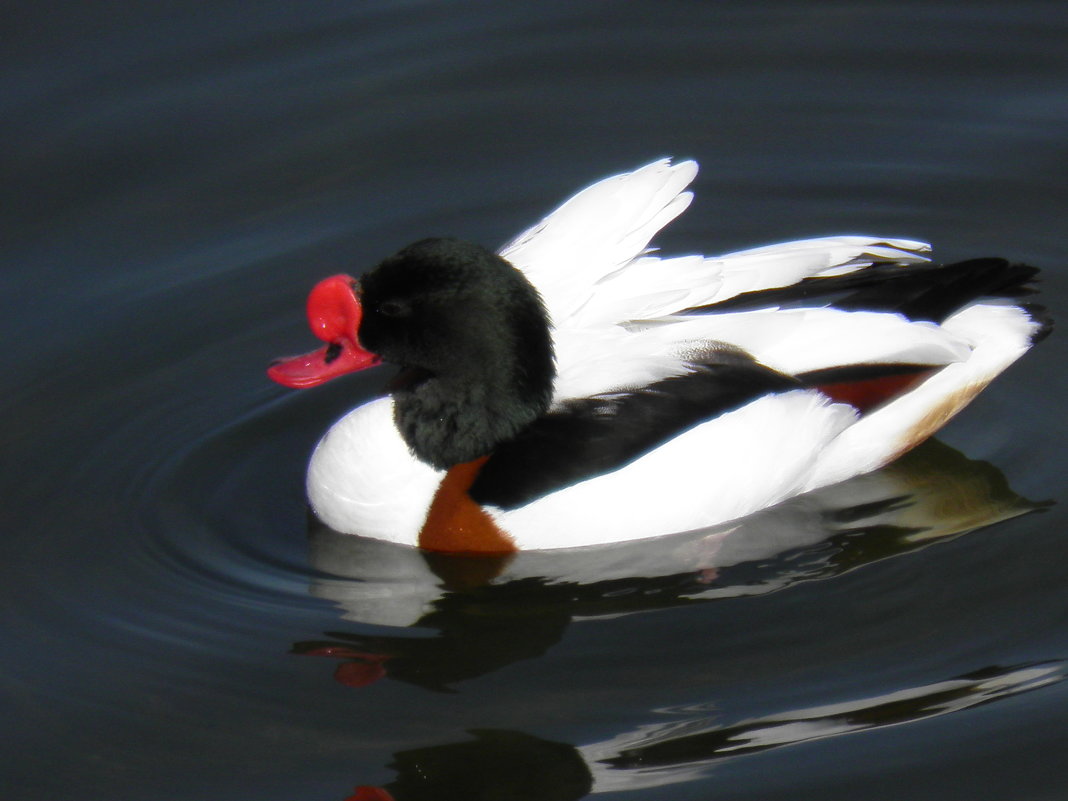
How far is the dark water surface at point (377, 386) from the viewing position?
214 inches

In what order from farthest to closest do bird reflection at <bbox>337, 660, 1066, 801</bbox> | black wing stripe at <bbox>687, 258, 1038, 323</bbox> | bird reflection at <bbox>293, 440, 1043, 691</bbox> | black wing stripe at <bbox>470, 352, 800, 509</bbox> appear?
1. black wing stripe at <bbox>687, 258, 1038, 323</bbox>
2. black wing stripe at <bbox>470, 352, 800, 509</bbox>
3. bird reflection at <bbox>293, 440, 1043, 691</bbox>
4. bird reflection at <bbox>337, 660, 1066, 801</bbox>

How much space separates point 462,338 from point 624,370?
0.60 m

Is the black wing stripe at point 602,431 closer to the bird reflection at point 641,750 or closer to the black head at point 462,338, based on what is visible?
the black head at point 462,338

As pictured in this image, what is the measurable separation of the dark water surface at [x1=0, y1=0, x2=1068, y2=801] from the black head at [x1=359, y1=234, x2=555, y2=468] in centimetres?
56

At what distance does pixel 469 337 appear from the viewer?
6027mm

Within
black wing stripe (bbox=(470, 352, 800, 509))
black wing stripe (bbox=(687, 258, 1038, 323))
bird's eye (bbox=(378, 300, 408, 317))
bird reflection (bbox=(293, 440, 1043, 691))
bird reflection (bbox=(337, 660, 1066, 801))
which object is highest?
bird's eye (bbox=(378, 300, 408, 317))

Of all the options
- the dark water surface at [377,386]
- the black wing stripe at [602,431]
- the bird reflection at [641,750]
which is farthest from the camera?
the black wing stripe at [602,431]

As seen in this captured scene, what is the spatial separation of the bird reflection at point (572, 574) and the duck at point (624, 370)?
0.10 meters

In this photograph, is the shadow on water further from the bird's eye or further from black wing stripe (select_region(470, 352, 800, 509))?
the bird's eye

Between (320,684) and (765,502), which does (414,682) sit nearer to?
(320,684)

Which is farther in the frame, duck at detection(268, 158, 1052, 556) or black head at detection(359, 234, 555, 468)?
duck at detection(268, 158, 1052, 556)

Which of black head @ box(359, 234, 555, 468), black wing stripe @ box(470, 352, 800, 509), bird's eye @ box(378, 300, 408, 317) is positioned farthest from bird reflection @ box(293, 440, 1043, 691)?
bird's eye @ box(378, 300, 408, 317)

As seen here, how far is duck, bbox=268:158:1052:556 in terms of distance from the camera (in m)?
6.04

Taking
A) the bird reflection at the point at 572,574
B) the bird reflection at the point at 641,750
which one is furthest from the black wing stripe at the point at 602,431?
the bird reflection at the point at 641,750
